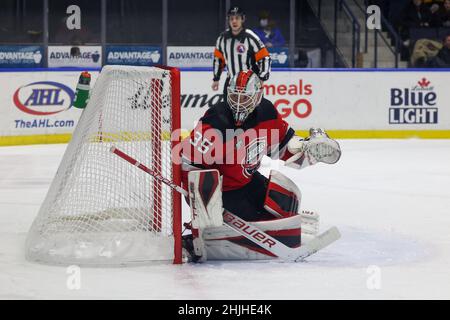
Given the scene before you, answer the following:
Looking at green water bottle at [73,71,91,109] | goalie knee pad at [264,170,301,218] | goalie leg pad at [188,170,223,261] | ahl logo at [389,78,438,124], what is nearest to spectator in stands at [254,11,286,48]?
ahl logo at [389,78,438,124]

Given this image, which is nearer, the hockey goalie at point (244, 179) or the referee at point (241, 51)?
the hockey goalie at point (244, 179)

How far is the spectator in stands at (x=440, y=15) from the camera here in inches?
477

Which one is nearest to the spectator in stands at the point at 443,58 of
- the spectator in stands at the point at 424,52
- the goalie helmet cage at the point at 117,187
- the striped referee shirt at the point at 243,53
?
the spectator in stands at the point at 424,52

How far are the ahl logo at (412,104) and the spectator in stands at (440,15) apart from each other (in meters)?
1.66

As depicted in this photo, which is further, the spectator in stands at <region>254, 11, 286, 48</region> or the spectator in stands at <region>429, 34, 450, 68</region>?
the spectator in stands at <region>254, 11, 286, 48</region>

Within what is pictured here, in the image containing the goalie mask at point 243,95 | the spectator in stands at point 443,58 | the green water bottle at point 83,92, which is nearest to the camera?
the goalie mask at point 243,95

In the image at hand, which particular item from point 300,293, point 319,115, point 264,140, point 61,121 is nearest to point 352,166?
point 319,115

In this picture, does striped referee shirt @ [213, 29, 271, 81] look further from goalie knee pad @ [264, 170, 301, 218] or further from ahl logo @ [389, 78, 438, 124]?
goalie knee pad @ [264, 170, 301, 218]

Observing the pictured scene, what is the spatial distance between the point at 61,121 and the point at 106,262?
5.84m

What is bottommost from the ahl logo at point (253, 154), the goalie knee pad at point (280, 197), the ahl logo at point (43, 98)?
the goalie knee pad at point (280, 197)

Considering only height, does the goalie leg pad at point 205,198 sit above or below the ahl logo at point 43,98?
below

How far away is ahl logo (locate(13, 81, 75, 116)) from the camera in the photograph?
9797mm

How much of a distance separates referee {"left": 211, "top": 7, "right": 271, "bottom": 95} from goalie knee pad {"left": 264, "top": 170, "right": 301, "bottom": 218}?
4.71 meters

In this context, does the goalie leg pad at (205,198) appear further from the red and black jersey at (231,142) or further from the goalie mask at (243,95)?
the goalie mask at (243,95)
